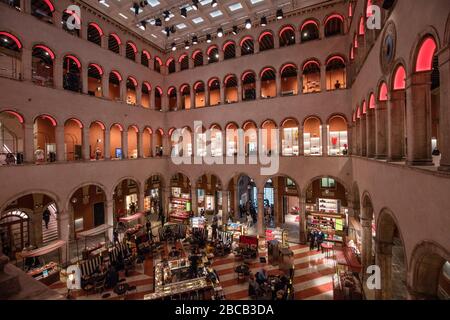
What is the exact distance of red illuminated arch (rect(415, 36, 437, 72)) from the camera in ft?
17.5

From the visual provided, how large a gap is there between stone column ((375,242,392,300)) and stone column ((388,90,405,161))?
11.1ft

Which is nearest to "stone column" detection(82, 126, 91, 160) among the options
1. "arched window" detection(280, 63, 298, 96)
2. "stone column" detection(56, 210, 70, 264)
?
"stone column" detection(56, 210, 70, 264)

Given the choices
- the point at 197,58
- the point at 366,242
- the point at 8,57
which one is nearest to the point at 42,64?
the point at 8,57

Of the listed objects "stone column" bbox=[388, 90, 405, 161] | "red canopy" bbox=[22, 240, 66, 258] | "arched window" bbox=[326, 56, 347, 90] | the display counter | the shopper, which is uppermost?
"arched window" bbox=[326, 56, 347, 90]

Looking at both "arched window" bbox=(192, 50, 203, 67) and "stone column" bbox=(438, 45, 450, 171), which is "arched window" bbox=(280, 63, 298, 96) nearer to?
"arched window" bbox=(192, 50, 203, 67)

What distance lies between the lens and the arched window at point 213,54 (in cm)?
2045

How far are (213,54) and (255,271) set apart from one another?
57.2 feet

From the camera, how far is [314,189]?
64.8 feet

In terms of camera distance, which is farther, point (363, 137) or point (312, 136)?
point (312, 136)

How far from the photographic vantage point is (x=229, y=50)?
20281mm

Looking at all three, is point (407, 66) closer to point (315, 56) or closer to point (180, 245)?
point (315, 56)

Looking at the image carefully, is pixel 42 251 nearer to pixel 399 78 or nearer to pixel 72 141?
pixel 72 141

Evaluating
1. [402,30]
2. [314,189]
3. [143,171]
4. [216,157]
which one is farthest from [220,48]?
[402,30]

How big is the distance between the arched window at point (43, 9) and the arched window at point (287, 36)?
48.6 feet
